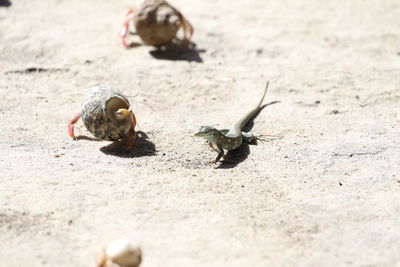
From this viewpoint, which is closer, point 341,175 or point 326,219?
point 326,219

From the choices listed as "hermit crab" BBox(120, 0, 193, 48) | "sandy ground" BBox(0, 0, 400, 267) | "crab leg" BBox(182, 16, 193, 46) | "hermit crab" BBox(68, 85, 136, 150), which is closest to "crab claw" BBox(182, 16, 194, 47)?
"crab leg" BBox(182, 16, 193, 46)

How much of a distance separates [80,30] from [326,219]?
5010 mm

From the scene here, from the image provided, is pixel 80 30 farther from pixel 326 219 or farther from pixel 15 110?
pixel 326 219

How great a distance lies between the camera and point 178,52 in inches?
305

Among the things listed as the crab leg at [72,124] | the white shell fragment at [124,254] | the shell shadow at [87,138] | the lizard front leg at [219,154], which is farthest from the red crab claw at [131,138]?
the white shell fragment at [124,254]

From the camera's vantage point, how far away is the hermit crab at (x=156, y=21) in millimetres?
7293

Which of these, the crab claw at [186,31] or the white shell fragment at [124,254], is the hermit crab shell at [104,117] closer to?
the white shell fragment at [124,254]

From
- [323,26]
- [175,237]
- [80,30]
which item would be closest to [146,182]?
[175,237]

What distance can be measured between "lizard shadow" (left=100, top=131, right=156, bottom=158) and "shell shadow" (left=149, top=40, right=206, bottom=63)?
226cm

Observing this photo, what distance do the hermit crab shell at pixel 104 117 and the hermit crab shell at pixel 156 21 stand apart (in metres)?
2.35

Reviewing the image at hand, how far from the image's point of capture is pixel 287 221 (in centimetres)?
422

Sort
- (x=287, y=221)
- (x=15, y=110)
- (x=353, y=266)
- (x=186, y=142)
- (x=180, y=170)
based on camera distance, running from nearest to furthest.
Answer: (x=353, y=266), (x=287, y=221), (x=180, y=170), (x=186, y=142), (x=15, y=110)

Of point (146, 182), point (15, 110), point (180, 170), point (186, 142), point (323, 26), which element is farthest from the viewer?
point (323, 26)

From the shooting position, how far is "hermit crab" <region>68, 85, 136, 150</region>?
506cm
